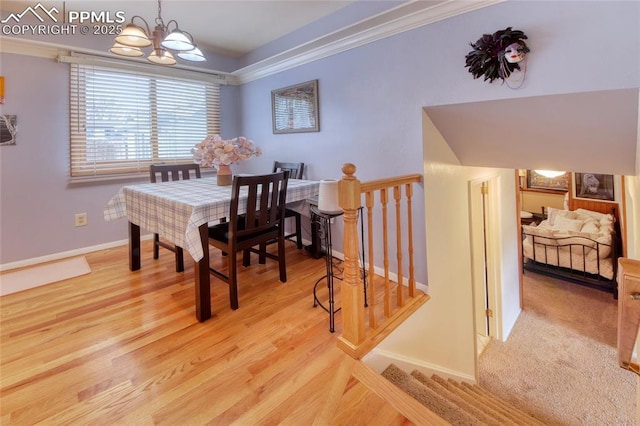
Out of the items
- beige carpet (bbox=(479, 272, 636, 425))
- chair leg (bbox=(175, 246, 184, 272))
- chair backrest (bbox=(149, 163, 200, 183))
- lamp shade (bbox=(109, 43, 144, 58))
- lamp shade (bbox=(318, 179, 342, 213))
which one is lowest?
beige carpet (bbox=(479, 272, 636, 425))

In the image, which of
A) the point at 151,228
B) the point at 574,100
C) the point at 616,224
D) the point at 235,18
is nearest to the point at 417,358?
the point at 574,100

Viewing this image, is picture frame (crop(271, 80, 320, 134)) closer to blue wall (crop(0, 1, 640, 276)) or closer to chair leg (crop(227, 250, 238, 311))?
blue wall (crop(0, 1, 640, 276))

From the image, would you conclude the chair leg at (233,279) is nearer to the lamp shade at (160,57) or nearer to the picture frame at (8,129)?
the lamp shade at (160,57)

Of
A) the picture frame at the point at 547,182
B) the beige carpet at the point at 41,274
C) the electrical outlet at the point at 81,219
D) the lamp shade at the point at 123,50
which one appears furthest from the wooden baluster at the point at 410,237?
the picture frame at the point at 547,182

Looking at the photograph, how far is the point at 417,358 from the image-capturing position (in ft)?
7.32

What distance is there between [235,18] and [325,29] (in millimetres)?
884

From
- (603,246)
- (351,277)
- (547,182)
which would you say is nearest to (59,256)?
(351,277)

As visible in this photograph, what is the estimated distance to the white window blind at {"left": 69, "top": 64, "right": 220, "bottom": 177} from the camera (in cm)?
311

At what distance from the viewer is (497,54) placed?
6.04 ft

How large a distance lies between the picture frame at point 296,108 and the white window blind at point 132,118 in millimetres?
1043

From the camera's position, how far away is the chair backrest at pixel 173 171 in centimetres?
298

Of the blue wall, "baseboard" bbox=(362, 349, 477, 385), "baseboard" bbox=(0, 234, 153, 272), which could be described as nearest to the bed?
"baseboard" bbox=(362, 349, 477, 385)

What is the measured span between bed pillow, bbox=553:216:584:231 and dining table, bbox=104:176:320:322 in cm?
416

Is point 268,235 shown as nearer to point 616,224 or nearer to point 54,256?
point 54,256
